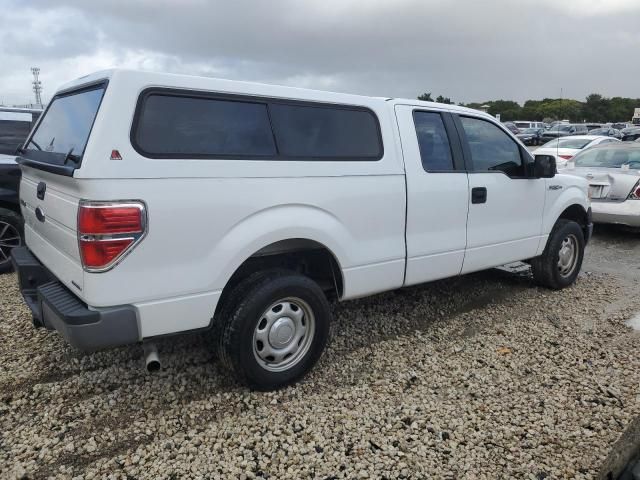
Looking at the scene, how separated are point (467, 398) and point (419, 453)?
0.72m

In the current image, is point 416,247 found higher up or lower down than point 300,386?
higher up

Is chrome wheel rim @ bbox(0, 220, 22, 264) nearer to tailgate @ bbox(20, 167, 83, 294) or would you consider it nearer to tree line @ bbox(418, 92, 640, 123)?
tailgate @ bbox(20, 167, 83, 294)

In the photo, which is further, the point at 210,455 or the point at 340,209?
the point at 340,209

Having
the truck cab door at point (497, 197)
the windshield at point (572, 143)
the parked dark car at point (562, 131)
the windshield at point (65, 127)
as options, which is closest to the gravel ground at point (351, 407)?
the truck cab door at point (497, 197)

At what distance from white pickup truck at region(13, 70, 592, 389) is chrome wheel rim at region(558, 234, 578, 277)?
156cm

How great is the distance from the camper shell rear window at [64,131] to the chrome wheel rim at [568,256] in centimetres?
478

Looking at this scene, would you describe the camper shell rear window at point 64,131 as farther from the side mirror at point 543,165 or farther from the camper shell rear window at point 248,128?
the side mirror at point 543,165

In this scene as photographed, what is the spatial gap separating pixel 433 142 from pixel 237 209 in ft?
6.42

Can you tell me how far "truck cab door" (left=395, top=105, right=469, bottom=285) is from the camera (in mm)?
3930

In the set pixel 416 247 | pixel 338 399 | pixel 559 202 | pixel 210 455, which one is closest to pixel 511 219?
pixel 559 202

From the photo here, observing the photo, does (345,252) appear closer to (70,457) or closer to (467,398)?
(467,398)

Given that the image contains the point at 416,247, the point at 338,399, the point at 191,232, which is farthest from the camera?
the point at 416,247

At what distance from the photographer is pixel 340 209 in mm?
3461

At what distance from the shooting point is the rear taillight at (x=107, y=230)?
8.36ft
